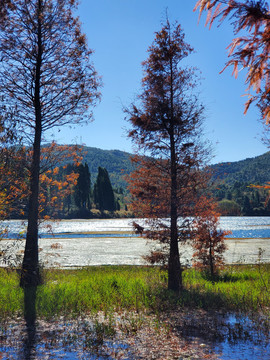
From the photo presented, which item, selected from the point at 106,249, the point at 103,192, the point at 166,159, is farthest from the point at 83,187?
the point at 166,159

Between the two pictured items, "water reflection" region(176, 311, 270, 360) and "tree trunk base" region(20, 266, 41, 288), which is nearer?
"water reflection" region(176, 311, 270, 360)

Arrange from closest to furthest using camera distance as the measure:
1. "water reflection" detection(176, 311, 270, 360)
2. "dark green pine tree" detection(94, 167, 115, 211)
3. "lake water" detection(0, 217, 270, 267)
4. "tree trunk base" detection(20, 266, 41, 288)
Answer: "water reflection" detection(176, 311, 270, 360), "tree trunk base" detection(20, 266, 41, 288), "lake water" detection(0, 217, 270, 267), "dark green pine tree" detection(94, 167, 115, 211)

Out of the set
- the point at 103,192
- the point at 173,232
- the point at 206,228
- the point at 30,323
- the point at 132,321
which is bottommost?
the point at 30,323

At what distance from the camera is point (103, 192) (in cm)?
12044

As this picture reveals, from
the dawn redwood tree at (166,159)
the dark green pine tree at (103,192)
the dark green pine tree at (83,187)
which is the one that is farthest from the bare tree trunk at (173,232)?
the dark green pine tree at (103,192)

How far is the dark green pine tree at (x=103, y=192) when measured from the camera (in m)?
119

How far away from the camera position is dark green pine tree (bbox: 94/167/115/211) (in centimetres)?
11882

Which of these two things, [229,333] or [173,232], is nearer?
[229,333]

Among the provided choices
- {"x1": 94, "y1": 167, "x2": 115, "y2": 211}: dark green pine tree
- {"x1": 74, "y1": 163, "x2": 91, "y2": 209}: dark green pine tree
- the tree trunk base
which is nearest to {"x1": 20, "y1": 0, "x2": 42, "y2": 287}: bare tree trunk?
the tree trunk base

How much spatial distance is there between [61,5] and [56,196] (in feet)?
23.8

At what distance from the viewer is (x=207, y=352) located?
6324 mm

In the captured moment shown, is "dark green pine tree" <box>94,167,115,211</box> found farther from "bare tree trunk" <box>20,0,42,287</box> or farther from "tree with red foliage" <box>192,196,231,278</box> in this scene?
"bare tree trunk" <box>20,0,42,287</box>

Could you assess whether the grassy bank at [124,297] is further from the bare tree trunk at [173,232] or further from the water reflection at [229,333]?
the water reflection at [229,333]

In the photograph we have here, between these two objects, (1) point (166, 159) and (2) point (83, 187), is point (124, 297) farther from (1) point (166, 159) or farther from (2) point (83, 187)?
(2) point (83, 187)
